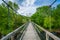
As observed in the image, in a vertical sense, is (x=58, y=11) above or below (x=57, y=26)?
above

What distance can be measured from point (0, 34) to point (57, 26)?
19946 mm

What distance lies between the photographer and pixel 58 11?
60156 mm

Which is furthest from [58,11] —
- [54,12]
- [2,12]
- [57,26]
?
[2,12]

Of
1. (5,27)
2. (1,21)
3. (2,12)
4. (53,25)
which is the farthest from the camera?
(53,25)

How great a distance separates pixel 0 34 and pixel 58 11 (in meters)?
23.1

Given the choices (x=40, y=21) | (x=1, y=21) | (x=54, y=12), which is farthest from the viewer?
(x=40, y=21)

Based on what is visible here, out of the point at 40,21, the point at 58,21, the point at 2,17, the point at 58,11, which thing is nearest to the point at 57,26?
the point at 58,21

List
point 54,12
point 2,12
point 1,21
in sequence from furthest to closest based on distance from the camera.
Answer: point 54,12 < point 2,12 < point 1,21

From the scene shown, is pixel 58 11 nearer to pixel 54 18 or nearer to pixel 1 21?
pixel 54 18

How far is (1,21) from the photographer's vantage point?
48906 mm

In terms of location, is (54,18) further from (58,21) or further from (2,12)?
(2,12)

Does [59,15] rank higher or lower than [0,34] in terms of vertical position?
higher

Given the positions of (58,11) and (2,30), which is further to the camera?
(58,11)

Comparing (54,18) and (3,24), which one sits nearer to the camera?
(3,24)
